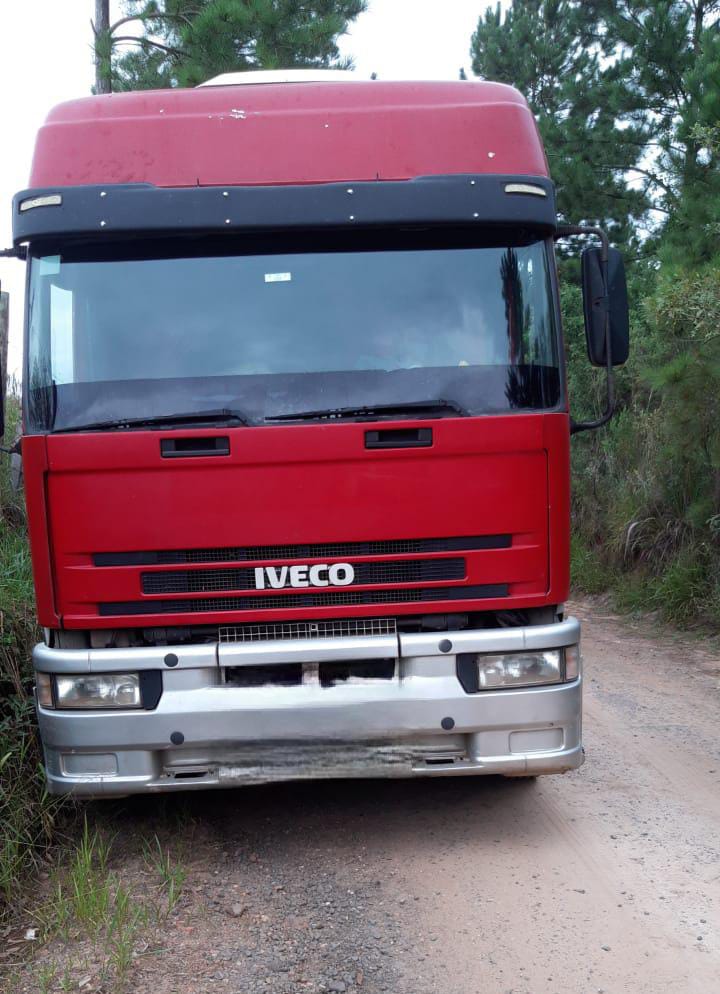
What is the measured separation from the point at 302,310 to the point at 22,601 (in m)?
2.35

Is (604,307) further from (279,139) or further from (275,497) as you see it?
(275,497)

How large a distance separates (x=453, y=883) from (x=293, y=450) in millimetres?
1810

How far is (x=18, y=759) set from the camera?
4.61 m

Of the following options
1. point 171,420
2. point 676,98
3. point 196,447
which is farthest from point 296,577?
point 676,98

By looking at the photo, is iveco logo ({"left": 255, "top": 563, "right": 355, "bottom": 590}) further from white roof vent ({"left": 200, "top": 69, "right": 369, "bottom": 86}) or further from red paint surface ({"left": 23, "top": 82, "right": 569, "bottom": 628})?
white roof vent ({"left": 200, "top": 69, "right": 369, "bottom": 86})

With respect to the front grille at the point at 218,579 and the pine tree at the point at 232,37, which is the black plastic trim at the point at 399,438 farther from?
the pine tree at the point at 232,37

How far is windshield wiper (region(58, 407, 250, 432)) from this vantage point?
13.1 feet

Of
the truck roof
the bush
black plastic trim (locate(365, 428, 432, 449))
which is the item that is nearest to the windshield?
black plastic trim (locate(365, 428, 432, 449))

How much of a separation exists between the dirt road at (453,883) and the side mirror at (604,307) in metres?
2.09

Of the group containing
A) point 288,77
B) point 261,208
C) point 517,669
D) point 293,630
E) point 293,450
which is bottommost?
point 517,669

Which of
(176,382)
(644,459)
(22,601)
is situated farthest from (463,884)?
(644,459)

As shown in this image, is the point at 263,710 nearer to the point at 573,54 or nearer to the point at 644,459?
the point at 644,459

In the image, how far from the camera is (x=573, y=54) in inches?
619

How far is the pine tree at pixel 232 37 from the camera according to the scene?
9.90 m
